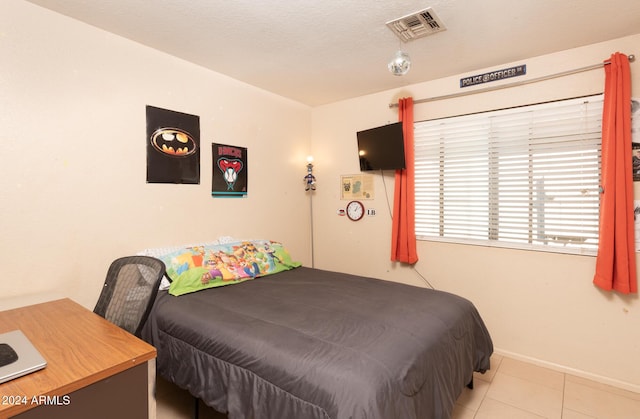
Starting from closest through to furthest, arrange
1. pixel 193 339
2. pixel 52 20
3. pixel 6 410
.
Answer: pixel 6 410
pixel 193 339
pixel 52 20

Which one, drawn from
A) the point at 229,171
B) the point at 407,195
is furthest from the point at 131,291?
the point at 407,195

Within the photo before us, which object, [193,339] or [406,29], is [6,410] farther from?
[406,29]

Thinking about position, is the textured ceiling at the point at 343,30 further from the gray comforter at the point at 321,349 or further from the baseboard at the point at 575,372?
the baseboard at the point at 575,372

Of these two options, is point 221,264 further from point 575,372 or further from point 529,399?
point 575,372

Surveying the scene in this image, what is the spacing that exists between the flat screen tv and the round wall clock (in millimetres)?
412

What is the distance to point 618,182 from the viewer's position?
2.24 metres

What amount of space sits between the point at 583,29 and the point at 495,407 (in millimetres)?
2654

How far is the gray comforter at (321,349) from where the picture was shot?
1307 millimetres

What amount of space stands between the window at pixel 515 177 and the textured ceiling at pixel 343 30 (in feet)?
1.68

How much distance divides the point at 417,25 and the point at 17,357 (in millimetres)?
2684

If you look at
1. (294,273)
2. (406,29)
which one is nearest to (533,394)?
(294,273)

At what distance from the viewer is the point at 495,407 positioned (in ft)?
6.95

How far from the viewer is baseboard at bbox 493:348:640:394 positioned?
7.65 feet

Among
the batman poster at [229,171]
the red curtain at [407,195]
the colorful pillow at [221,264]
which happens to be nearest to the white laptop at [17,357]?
the colorful pillow at [221,264]
